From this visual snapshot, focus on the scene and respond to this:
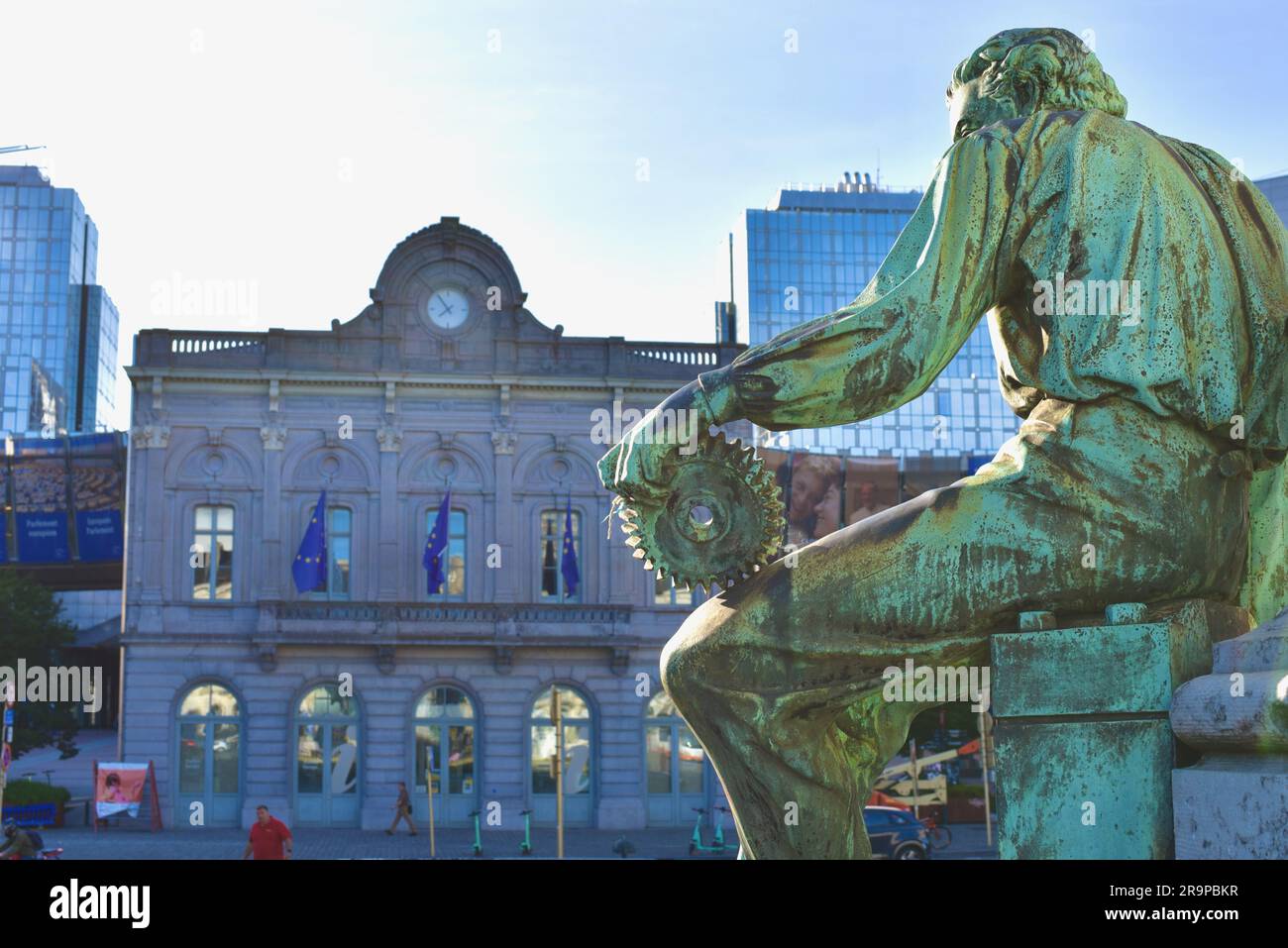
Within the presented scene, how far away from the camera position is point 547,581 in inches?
1425

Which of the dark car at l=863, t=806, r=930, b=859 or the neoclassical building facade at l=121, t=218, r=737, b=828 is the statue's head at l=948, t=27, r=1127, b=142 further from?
the neoclassical building facade at l=121, t=218, r=737, b=828

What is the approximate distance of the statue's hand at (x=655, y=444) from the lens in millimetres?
2938

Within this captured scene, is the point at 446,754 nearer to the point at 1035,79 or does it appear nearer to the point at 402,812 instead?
the point at 402,812

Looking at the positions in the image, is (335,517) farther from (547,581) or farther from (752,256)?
(752,256)

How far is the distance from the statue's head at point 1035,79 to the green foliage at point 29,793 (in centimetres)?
3236

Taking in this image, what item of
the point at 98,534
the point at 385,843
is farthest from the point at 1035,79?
the point at 98,534

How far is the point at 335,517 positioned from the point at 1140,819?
33.9m

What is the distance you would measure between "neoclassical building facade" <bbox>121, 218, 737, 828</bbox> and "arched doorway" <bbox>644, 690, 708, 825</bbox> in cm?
5

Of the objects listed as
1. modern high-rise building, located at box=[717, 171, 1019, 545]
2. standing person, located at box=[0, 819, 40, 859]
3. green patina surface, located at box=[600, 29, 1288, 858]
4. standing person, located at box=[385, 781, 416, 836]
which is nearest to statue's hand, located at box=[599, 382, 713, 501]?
green patina surface, located at box=[600, 29, 1288, 858]

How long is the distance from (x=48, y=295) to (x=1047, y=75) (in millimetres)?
101111

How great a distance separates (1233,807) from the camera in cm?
244

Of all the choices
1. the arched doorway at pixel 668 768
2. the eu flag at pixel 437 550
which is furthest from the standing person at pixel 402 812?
the arched doorway at pixel 668 768

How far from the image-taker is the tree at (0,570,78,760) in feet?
120

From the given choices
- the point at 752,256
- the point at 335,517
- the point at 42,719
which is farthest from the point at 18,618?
the point at 752,256
